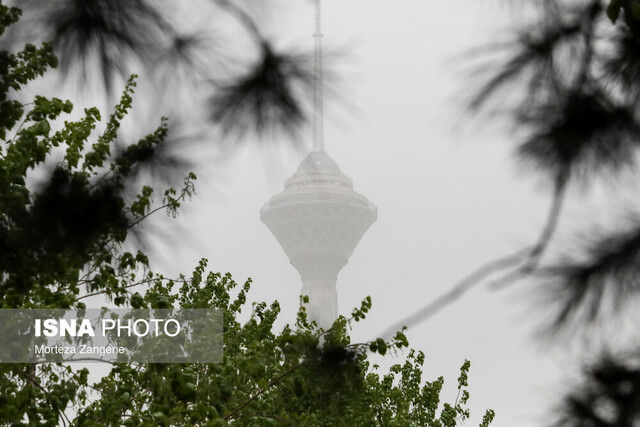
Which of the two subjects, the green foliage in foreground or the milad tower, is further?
the milad tower

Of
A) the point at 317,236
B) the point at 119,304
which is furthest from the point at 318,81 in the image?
the point at 317,236

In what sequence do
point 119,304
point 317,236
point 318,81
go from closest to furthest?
point 318,81 < point 119,304 < point 317,236

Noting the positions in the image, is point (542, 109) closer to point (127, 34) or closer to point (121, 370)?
point (127, 34)

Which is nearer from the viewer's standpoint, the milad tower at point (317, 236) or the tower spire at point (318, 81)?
the tower spire at point (318, 81)

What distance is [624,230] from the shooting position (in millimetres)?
2168

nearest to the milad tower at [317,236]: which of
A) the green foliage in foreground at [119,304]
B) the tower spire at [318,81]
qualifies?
the green foliage in foreground at [119,304]

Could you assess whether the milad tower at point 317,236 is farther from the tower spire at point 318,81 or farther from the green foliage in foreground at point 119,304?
the tower spire at point 318,81

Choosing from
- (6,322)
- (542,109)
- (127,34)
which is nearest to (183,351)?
(6,322)

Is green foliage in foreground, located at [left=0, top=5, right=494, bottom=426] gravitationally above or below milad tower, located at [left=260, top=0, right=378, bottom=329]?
below

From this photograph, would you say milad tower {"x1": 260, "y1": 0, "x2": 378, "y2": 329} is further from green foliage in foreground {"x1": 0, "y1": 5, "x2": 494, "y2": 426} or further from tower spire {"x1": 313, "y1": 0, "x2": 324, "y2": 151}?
tower spire {"x1": 313, "y1": 0, "x2": 324, "y2": 151}

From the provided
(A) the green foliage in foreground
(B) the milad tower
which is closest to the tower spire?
(A) the green foliage in foreground

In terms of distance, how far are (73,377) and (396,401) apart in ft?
32.5

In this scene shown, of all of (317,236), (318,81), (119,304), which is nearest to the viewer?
(318,81)

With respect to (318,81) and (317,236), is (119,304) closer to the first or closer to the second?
(318,81)
